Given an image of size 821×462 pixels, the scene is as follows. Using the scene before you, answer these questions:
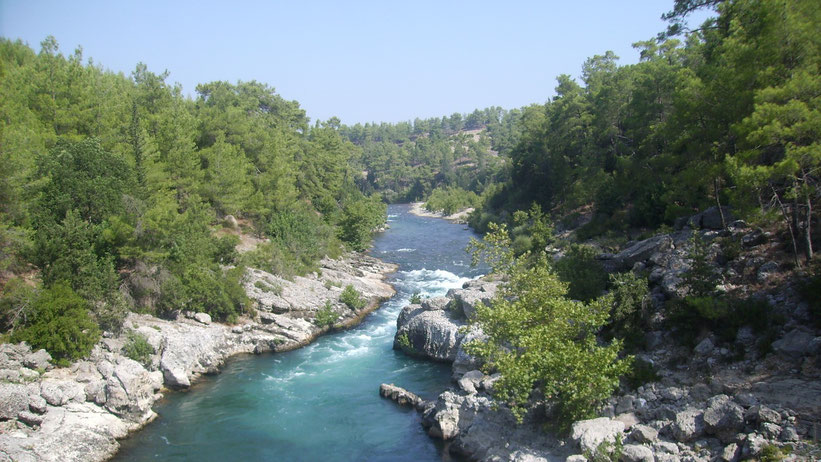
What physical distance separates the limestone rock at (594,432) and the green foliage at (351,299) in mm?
19942

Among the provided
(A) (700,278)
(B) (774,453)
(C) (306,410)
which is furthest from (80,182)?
(B) (774,453)

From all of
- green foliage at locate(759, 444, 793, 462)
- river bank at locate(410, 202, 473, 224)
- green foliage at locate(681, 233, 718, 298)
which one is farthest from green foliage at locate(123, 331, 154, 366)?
river bank at locate(410, 202, 473, 224)

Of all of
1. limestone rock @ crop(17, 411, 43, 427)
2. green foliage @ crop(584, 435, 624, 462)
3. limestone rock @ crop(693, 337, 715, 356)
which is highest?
limestone rock @ crop(693, 337, 715, 356)

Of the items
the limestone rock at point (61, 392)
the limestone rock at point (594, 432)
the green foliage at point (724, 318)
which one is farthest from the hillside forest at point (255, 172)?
the limestone rock at point (594, 432)

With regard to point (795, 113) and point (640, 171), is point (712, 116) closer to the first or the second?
point (795, 113)

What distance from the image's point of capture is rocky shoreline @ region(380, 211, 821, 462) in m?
12.9

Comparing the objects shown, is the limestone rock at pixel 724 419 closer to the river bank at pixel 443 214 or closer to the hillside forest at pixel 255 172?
the hillside forest at pixel 255 172

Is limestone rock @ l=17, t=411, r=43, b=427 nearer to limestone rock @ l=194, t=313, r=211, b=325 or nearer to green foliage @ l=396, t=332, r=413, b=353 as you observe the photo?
limestone rock @ l=194, t=313, r=211, b=325

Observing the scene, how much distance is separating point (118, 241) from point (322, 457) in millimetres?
15635

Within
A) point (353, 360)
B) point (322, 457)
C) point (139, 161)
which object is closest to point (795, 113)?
point (322, 457)

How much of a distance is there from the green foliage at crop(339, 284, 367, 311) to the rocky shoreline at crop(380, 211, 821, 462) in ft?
39.1

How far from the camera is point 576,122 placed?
168 feet

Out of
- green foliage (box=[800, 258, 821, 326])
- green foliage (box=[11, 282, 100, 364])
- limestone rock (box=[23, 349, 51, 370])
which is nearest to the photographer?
green foliage (box=[800, 258, 821, 326])

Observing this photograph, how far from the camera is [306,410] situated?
20641 mm
